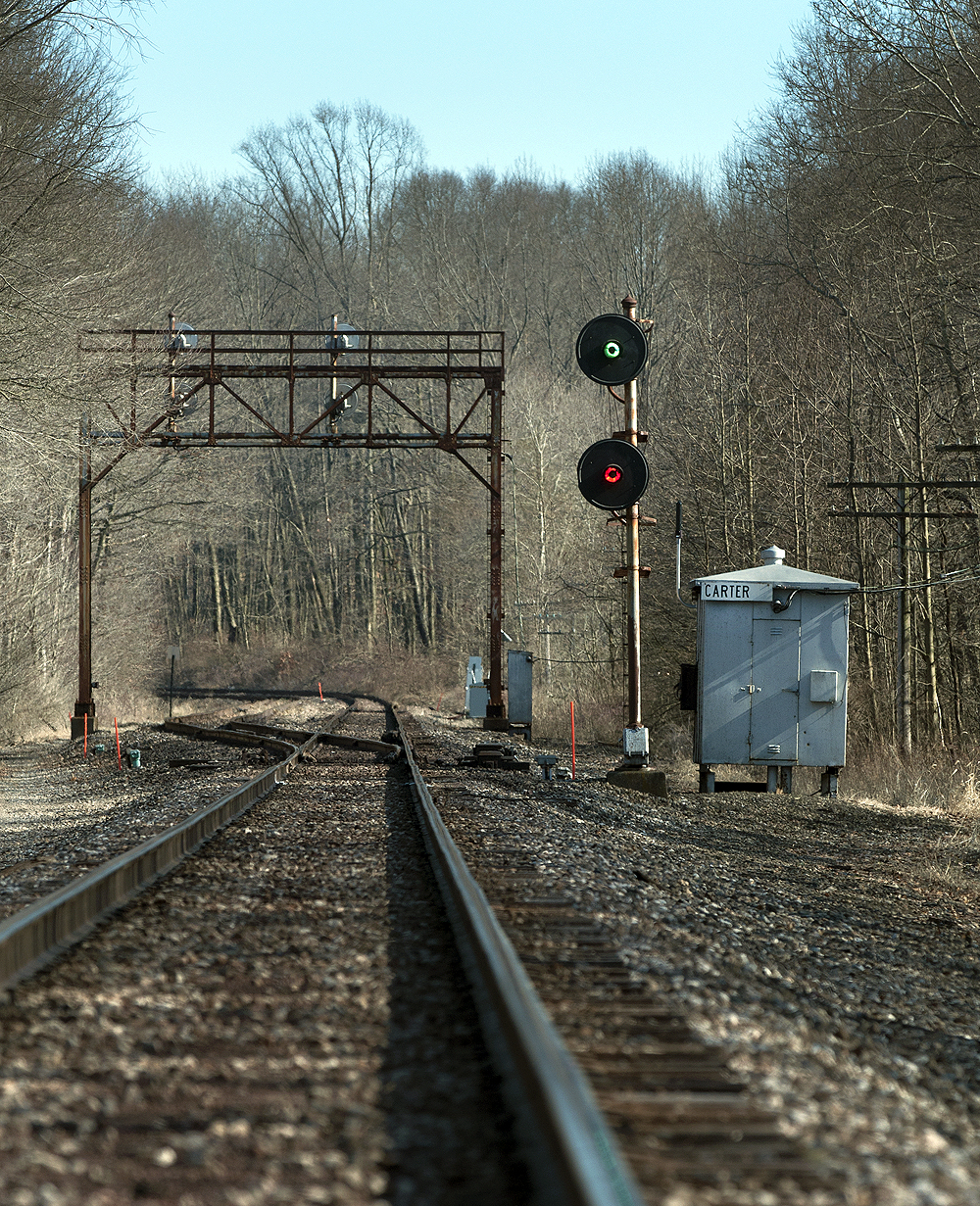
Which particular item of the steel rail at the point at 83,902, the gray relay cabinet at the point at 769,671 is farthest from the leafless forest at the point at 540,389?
the steel rail at the point at 83,902

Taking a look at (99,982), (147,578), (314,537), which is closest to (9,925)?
(99,982)

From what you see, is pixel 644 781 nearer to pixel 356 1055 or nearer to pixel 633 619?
pixel 633 619

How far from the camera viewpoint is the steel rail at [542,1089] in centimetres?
250

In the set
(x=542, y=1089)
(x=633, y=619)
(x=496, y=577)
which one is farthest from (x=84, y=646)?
(x=542, y=1089)

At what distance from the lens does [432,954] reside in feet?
17.4

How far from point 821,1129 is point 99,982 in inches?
110

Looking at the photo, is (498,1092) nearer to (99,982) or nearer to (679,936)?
(99,982)

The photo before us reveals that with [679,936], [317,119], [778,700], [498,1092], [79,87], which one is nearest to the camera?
[498,1092]

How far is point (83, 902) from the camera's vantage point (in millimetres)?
5844

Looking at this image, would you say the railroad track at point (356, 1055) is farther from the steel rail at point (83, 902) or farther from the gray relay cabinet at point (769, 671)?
the gray relay cabinet at point (769, 671)

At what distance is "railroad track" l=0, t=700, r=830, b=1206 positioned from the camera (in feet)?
9.29

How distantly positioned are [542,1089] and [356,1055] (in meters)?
1.01

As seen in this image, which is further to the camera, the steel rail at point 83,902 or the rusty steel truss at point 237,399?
the rusty steel truss at point 237,399

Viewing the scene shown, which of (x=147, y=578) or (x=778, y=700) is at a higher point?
(x=147, y=578)
